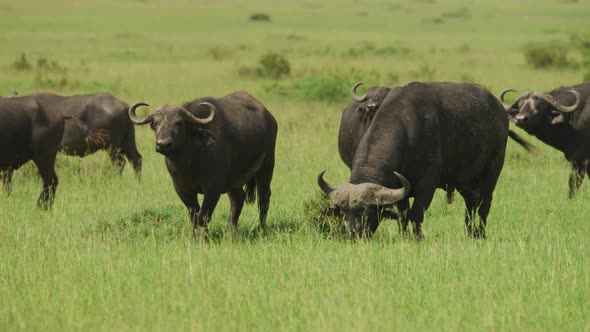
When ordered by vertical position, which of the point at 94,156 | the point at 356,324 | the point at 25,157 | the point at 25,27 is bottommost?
the point at 25,27

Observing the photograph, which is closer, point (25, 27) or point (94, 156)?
point (94, 156)

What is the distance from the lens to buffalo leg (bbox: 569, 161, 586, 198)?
11.3m

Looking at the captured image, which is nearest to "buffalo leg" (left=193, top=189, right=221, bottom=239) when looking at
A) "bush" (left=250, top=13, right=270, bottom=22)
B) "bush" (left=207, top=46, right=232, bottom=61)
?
"bush" (left=207, top=46, right=232, bottom=61)

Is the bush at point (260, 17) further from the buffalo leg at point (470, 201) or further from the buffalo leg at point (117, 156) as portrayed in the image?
the buffalo leg at point (470, 201)

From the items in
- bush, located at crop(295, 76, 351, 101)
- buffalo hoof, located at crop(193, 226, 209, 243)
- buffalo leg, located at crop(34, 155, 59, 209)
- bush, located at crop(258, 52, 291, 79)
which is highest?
buffalo hoof, located at crop(193, 226, 209, 243)

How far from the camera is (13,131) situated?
35.3ft

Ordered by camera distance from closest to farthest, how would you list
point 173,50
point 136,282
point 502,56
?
point 136,282
point 502,56
point 173,50

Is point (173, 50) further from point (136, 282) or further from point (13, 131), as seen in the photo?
point (136, 282)

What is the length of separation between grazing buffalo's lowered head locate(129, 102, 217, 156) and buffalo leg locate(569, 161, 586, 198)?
189 inches

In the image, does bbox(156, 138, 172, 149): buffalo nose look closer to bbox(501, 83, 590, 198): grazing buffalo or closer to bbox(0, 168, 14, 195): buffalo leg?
bbox(0, 168, 14, 195): buffalo leg

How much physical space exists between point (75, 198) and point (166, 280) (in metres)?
5.04

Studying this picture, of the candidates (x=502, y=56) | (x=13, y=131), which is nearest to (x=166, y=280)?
(x=13, y=131)

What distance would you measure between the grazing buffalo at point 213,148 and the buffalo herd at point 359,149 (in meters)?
0.01

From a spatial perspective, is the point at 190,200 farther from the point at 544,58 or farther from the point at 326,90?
the point at 544,58
